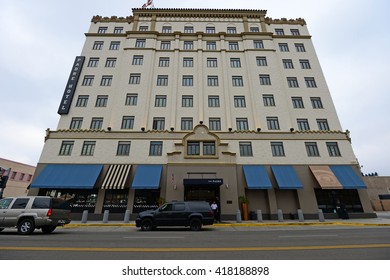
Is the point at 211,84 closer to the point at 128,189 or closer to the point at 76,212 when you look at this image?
the point at 128,189

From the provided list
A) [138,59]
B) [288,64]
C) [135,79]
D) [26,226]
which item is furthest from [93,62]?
[288,64]

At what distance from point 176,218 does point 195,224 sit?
136cm

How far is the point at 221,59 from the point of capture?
2927cm

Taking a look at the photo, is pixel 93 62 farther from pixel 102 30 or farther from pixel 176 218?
pixel 176 218

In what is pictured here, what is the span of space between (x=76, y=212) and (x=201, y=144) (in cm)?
1521

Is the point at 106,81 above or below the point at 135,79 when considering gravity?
below

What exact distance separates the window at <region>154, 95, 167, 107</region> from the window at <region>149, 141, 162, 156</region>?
18.3ft

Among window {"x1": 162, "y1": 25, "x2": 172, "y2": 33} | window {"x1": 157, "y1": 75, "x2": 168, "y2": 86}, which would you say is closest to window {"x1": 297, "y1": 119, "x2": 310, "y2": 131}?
window {"x1": 157, "y1": 75, "x2": 168, "y2": 86}

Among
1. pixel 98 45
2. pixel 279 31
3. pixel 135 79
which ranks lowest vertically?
pixel 135 79

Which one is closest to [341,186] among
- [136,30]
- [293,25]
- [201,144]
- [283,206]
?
[283,206]

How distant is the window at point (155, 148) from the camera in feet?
73.6

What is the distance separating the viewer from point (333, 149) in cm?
2294

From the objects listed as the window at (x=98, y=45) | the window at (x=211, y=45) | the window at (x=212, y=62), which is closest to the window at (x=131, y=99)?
the window at (x=98, y=45)

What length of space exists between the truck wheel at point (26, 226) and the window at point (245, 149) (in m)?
19.0
